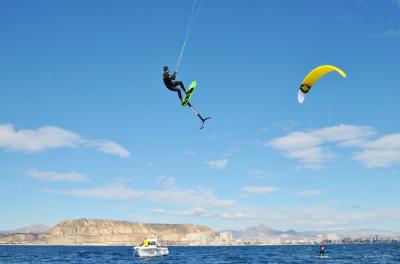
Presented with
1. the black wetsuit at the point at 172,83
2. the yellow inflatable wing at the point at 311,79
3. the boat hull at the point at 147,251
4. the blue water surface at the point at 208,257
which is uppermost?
the yellow inflatable wing at the point at 311,79

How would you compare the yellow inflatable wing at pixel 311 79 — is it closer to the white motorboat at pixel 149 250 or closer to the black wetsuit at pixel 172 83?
the black wetsuit at pixel 172 83

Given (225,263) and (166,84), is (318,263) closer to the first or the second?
(225,263)

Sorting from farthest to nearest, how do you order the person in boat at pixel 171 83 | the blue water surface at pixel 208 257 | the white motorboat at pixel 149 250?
the white motorboat at pixel 149 250
the blue water surface at pixel 208 257
the person in boat at pixel 171 83

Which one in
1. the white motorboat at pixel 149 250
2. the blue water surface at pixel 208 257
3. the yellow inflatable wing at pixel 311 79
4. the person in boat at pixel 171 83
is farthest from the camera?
the white motorboat at pixel 149 250

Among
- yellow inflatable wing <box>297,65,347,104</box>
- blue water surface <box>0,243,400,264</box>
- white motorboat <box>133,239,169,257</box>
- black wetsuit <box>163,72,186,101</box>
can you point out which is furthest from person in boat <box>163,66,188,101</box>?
white motorboat <box>133,239,169,257</box>

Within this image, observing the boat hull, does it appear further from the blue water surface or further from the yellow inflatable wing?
the yellow inflatable wing

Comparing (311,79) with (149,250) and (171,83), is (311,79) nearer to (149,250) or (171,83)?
(171,83)

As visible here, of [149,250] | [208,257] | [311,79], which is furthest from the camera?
[208,257]

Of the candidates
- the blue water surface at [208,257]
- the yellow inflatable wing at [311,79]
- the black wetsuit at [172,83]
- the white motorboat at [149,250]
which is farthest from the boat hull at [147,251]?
the black wetsuit at [172,83]

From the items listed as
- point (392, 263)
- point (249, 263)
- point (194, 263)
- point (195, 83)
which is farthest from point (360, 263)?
point (195, 83)

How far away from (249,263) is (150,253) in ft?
64.5

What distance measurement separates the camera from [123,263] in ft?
197

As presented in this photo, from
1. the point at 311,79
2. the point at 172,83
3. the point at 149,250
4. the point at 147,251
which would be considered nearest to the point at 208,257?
the point at 149,250

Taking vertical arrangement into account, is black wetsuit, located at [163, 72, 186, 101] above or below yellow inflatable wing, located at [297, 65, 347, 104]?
below
